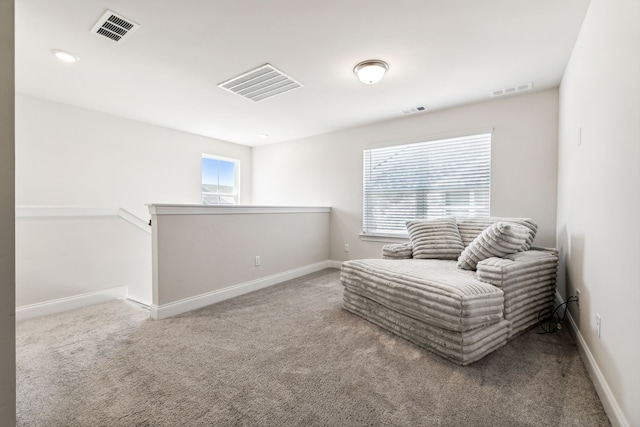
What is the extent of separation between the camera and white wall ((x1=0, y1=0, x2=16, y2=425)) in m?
1.04

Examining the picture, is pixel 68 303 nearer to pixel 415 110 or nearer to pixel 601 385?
pixel 601 385

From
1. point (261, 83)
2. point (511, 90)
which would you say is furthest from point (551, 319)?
point (261, 83)

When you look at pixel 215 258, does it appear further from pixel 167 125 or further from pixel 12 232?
pixel 167 125

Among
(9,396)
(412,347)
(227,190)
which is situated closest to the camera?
(9,396)

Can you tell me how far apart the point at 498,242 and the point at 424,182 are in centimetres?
171

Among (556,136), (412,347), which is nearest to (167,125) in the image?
(412,347)

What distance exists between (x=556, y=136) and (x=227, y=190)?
5.26 metres

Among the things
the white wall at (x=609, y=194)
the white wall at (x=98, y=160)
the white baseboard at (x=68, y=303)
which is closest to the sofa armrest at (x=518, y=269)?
the white wall at (x=609, y=194)

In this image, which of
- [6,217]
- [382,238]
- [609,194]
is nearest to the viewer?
[6,217]

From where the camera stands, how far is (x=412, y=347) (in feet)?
6.79

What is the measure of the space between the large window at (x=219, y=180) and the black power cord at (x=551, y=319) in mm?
5101

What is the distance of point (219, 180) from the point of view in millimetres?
5523

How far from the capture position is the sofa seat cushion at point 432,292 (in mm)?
1814

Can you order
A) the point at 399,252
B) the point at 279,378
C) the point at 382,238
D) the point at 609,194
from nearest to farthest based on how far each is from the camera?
the point at 609,194 < the point at 279,378 < the point at 399,252 < the point at 382,238
